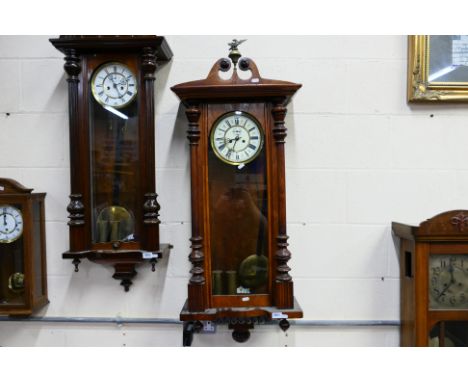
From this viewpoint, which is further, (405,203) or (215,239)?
(405,203)

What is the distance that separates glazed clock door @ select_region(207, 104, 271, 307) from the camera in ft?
4.22

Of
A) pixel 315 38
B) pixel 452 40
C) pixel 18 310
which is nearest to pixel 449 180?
pixel 452 40

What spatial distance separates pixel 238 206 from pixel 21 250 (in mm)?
884

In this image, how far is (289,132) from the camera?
1498mm

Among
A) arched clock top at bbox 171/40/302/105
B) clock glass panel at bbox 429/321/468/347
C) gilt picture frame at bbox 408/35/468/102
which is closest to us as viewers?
arched clock top at bbox 171/40/302/105

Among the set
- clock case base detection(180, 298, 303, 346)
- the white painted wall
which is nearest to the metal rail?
the white painted wall

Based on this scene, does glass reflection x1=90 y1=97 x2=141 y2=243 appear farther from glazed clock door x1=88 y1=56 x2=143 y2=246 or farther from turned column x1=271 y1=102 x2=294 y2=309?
turned column x1=271 y1=102 x2=294 y2=309

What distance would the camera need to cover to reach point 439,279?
1314mm

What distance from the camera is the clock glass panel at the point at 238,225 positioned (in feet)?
4.24

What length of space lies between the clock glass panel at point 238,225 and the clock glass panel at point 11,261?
30.7 inches

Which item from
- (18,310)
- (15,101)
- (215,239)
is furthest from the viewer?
(15,101)

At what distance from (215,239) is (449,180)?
38.8 inches

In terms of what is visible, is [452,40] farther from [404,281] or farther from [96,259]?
[96,259]

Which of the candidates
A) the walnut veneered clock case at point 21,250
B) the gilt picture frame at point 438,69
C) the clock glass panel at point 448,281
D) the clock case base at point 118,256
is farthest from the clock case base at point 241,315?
the gilt picture frame at point 438,69
